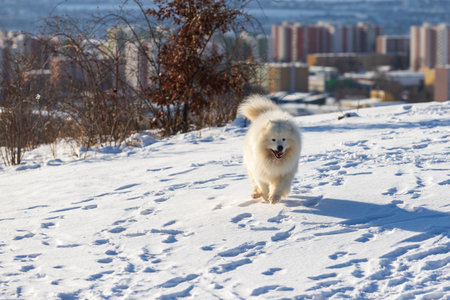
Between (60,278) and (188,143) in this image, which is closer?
(60,278)

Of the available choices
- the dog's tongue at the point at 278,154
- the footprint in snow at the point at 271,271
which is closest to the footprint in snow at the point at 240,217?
the dog's tongue at the point at 278,154

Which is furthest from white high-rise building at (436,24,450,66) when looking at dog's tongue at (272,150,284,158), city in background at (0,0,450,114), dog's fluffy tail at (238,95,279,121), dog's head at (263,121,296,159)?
dog's tongue at (272,150,284,158)

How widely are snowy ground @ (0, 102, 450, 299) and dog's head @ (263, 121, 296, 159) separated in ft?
1.43

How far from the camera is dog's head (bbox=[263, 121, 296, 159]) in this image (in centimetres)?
409

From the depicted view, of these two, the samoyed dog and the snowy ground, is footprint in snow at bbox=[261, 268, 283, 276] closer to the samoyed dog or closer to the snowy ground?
the snowy ground

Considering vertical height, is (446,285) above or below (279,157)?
below

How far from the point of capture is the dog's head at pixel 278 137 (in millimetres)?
4086

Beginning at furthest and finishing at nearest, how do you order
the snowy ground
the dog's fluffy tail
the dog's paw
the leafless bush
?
the leafless bush → the dog's fluffy tail → the dog's paw → the snowy ground

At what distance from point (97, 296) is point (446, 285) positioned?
1680 millimetres

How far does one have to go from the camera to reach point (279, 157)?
13.5 ft

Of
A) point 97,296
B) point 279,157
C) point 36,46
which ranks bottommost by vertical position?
point 97,296

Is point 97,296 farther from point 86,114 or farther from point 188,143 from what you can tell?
point 86,114

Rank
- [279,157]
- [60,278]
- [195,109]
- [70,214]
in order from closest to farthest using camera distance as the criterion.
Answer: [60,278]
[279,157]
[70,214]
[195,109]

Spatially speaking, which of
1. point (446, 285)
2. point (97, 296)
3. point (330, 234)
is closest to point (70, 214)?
point (97, 296)
